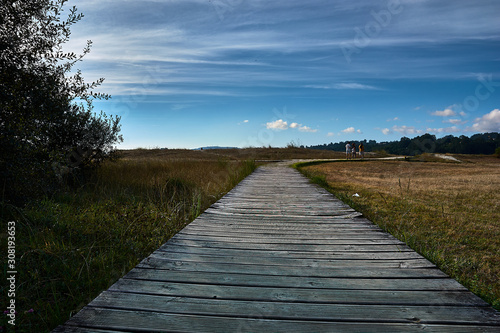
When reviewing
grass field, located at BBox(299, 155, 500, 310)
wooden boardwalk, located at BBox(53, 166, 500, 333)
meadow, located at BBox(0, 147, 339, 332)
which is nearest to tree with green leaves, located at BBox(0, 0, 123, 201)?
meadow, located at BBox(0, 147, 339, 332)

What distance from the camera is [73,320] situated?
1792 millimetres

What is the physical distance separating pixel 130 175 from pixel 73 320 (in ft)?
28.0

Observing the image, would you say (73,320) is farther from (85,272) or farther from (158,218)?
(158,218)

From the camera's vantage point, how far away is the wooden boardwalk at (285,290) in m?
1.77

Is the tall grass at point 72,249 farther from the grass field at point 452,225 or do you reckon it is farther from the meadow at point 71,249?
the grass field at point 452,225

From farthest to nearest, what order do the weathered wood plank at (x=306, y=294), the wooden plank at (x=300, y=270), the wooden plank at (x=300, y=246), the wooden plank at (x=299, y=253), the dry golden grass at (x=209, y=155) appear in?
1. the dry golden grass at (x=209, y=155)
2. the wooden plank at (x=300, y=246)
3. the wooden plank at (x=299, y=253)
4. the wooden plank at (x=300, y=270)
5. the weathered wood plank at (x=306, y=294)

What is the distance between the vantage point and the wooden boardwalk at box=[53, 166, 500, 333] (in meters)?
1.77

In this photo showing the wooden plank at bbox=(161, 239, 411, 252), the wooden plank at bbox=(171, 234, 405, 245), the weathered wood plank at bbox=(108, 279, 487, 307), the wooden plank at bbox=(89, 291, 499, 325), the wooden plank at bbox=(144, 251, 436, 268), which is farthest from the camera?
the wooden plank at bbox=(171, 234, 405, 245)

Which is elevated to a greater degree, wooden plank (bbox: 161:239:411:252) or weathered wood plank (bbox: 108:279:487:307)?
wooden plank (bbox: 161:239:411:252)

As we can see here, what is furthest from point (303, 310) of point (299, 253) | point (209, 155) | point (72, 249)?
point (209, 155)

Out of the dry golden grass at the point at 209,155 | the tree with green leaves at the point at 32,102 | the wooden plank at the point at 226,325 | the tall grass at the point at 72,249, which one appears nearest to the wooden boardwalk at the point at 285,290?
the wooden plank at the point at 226,325

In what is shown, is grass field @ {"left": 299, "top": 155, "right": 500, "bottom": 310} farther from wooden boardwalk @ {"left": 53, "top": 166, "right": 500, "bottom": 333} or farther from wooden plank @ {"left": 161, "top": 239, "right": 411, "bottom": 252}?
wooden boardwalk @ {"left": 53, "top": 166, "right": 500, "bottom": 333}

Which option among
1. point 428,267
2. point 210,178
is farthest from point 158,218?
point 210,178

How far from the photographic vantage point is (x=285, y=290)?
218cm
